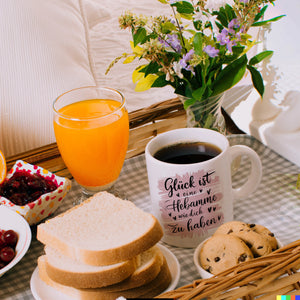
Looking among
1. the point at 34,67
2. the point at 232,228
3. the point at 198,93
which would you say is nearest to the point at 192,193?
the point at 232,228

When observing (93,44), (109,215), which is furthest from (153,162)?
(93,44)

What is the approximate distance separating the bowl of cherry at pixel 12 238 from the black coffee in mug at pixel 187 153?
0.24m

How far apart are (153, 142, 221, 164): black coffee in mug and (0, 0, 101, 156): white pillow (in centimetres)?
45

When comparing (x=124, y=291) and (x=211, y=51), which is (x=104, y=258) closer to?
(x=124, y=291)

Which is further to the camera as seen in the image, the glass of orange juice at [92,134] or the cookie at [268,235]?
the glass of orange juice at [92,134]

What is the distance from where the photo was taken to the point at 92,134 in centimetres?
88

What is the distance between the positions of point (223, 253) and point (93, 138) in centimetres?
33

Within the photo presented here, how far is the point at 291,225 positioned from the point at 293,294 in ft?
0.75

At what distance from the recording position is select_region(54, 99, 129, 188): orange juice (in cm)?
88

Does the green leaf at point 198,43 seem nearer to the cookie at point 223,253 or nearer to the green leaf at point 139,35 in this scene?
the green leaf at point 139,35

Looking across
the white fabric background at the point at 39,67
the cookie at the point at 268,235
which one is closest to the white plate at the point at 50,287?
the cookie at the point at 268,235

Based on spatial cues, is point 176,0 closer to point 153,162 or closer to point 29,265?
point 153,162

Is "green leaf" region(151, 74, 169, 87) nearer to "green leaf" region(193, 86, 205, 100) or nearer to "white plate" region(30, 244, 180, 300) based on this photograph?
"green leaf" region(193, 86, 205, 100)

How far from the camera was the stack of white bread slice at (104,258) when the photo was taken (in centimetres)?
66
